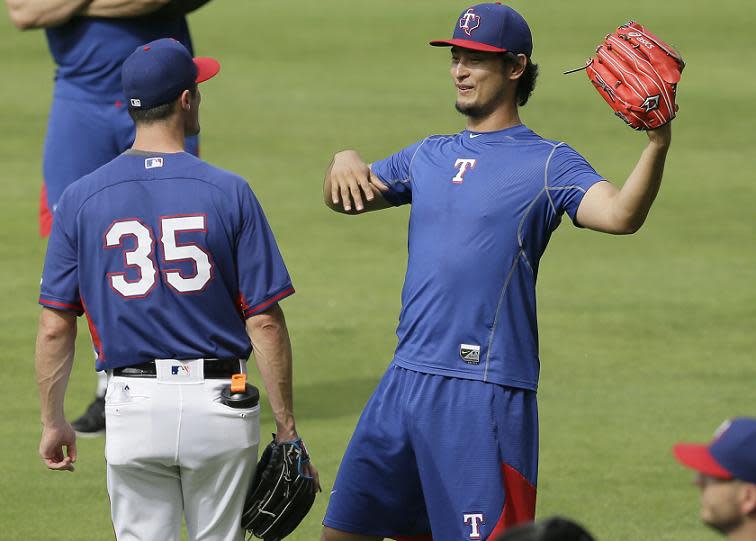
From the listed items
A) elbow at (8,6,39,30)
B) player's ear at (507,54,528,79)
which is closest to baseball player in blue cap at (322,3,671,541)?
player's ear at (507,54,528,79)

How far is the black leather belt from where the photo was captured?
19.0ft

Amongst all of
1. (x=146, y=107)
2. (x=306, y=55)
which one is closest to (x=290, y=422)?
(x=146, y=107)

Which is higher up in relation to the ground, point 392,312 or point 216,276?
point 216,276

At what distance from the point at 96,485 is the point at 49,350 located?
104 inches

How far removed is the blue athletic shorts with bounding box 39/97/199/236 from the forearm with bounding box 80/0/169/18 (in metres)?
0.52

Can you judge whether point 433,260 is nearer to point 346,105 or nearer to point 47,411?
point 47,411

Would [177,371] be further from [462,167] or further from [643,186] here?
[643,186]

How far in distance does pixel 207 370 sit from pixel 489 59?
1607 millimetres

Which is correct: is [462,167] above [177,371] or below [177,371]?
above

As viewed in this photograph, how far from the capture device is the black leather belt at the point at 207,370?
5781mm

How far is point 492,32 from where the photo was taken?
19.8ft

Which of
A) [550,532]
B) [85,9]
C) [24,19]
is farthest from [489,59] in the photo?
[24,19]

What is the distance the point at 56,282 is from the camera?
5855 mm

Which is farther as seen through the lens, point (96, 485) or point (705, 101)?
point (705, 101)
